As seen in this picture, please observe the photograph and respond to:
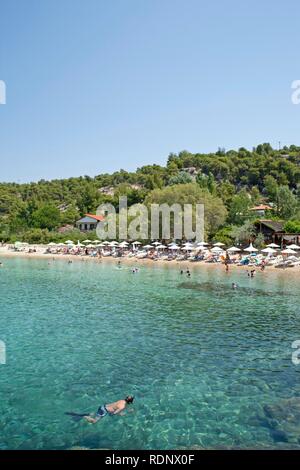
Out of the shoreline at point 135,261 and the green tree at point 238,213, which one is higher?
the green tree at point 238,213

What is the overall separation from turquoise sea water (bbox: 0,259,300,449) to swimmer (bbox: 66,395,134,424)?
0.78ft

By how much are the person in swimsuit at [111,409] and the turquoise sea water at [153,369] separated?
0.24 meters

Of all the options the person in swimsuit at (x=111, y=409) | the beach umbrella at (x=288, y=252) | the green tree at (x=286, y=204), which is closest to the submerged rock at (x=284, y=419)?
the person in swimsuit at (x=111, y=409)

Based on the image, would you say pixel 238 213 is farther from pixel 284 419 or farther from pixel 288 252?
pixel 284 419

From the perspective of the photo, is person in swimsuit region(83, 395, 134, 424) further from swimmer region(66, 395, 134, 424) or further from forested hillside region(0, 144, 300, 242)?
forested hillside region(0, 144, 300, 242)

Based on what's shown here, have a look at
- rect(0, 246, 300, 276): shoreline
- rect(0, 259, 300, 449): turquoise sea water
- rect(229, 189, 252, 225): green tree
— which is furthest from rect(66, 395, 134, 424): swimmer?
rect(229, 189, 252, 225): green tree

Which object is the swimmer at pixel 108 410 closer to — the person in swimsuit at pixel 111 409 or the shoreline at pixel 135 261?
the person in swimsuit at pixel 111 409

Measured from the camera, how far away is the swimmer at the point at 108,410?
32.8ft

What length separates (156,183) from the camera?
81.4 m

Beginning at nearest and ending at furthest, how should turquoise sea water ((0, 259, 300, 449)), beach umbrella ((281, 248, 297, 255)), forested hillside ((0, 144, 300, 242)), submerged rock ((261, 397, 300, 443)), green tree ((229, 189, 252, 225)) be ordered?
submerged rock ((261, 397, 300, 443))
turquoise sea water ((0, 259, 300, 449))
beach umbrella ((281, 248, 297, 255))
forested hillside ((0, 144, 300, 242))
green tree ((229, 189, 252, 225))

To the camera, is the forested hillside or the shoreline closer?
the shoreline

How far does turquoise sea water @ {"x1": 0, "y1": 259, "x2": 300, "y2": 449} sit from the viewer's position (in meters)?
9.42

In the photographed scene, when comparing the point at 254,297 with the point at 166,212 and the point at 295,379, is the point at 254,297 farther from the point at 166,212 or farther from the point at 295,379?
the point at 166,212
